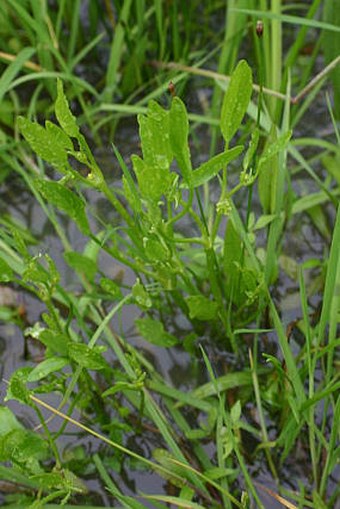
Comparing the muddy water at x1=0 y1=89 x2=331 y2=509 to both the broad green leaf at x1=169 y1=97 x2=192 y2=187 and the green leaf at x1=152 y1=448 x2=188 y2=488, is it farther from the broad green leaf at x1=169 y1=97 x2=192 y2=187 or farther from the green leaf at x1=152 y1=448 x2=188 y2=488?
the broad green leaf at x1=169 y1=97 x2=192 y2=187

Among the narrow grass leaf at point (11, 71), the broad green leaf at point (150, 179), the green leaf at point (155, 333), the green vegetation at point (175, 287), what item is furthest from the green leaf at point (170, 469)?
the narrow grass leaf at point (11, 71)

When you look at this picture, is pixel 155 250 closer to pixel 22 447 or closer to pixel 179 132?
pixel 179 132

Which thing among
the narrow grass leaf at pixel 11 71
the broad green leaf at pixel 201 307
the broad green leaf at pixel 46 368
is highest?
the narrow grass leaf at pixel 11 71

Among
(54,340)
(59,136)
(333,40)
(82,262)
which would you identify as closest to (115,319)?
(82,262)

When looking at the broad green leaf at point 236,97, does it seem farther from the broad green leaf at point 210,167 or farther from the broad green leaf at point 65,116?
the broad green leaf at point 65,116

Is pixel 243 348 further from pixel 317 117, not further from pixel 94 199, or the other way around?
pixel 317 117

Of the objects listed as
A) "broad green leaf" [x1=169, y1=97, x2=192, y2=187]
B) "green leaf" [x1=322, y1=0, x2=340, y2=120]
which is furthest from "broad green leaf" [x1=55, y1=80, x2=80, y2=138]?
"green leaf" [x1=322, y1=0, x2=340, y2=120]

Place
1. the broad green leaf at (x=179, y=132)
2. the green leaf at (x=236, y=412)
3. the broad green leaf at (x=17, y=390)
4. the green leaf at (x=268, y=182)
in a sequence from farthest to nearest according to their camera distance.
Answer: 1. the green leaf at (x=268, y=182)
2. the green leaf at (x=236, y=412)
3. the broad green leaf at (x=17, y=390)
4. the broad green leaf at (x=179, y=132)

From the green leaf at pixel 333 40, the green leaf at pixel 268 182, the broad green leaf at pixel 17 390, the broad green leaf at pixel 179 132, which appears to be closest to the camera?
the broad green leaf at pixel 179 132
